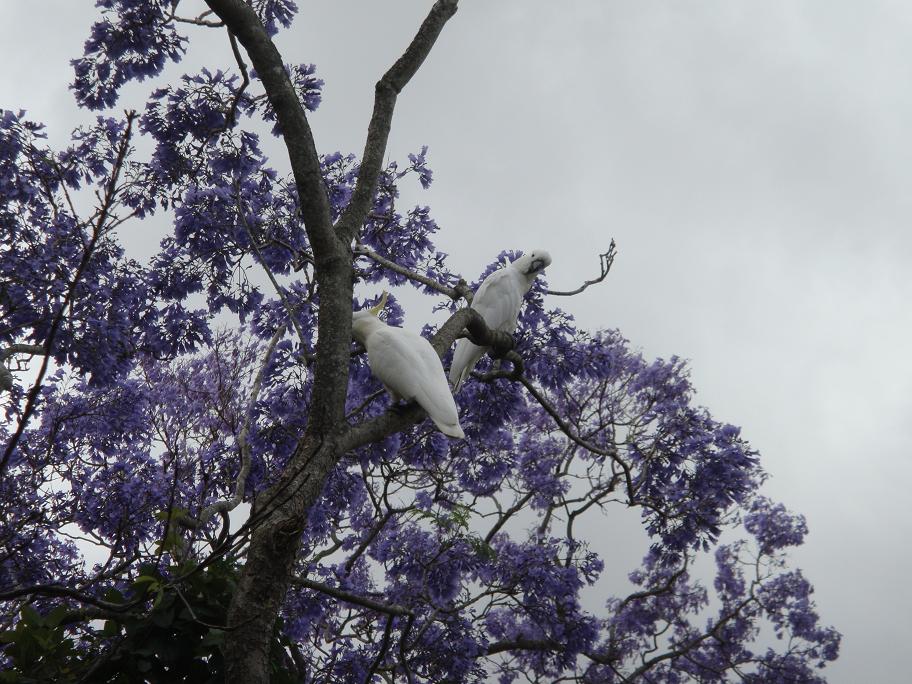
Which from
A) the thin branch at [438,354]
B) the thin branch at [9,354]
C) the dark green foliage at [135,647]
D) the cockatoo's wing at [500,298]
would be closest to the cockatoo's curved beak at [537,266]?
the cockatoo's wing at [500,298]

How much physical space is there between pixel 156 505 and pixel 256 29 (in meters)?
3.61

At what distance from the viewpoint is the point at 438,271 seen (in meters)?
6.46

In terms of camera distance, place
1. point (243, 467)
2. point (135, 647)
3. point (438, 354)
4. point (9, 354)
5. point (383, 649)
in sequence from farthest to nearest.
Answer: point (9, 354) < point (243, 467) < point (438, 354) < point (383, 649) < point (135, 647)

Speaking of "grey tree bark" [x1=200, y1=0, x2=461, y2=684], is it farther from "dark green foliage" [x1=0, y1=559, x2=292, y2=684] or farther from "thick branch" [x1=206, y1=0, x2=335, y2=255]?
"dark green foliage" [x1=0, y1=559, x2=292, y2=684]

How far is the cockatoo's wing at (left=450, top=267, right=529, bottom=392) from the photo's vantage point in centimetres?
553

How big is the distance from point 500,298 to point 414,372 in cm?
232

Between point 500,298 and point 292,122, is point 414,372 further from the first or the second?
point 500,298

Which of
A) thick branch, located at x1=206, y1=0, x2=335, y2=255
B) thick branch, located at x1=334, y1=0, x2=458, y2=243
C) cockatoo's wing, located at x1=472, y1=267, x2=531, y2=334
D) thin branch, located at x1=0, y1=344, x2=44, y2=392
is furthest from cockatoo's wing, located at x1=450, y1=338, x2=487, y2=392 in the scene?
thin branch, located at x1=0, y1=344, x2=44, y2=392

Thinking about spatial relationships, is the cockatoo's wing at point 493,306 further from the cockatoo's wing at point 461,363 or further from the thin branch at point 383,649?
the thin branch at point 383,649

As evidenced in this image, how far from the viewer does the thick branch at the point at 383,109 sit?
3.53 m

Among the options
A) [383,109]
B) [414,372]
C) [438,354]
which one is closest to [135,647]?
[414,372]

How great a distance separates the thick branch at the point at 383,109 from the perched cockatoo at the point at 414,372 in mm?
527

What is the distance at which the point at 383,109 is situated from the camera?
3727 mm

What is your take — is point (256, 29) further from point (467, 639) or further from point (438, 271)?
point (467, 639)
